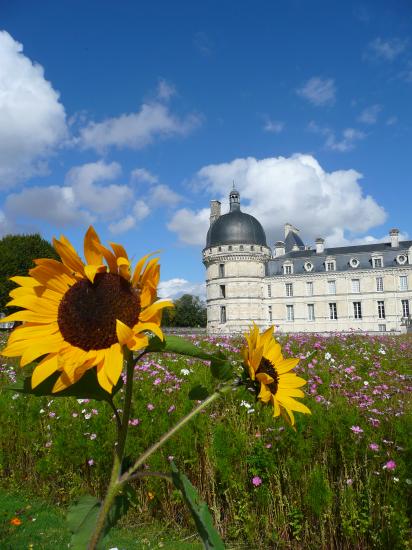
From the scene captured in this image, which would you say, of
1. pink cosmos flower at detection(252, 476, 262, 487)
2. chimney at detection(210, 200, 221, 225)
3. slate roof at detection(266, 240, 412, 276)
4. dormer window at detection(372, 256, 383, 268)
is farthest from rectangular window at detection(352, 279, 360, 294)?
pink cosmos flower at detection(252, 476, 262, 487)

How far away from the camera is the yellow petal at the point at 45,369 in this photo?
2.65 feet

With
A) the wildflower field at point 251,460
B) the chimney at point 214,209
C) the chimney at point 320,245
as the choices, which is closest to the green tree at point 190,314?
the chimney at point 214,209

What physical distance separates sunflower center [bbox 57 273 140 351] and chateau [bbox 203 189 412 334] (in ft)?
160

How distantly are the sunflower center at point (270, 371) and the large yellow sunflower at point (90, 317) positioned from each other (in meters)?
0.35

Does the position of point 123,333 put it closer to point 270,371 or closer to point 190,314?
point 270,371

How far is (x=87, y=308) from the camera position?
0.88 m

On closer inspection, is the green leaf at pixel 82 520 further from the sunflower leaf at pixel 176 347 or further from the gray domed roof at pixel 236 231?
the gray domed roof at pixel 236 231

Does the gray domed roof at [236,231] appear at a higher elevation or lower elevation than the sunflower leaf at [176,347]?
higher

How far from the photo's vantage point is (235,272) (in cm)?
5397

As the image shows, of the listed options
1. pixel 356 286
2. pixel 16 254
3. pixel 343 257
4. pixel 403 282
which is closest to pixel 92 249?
pixel 16 254

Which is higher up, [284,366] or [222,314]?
[222,314]

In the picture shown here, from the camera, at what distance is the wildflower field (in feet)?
11.4

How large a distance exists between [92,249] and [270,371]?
0.54m

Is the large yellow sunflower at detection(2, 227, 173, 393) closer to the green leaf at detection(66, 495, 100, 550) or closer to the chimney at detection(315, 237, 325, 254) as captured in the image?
the green leaf at detection(66, 495, 100, 550)
